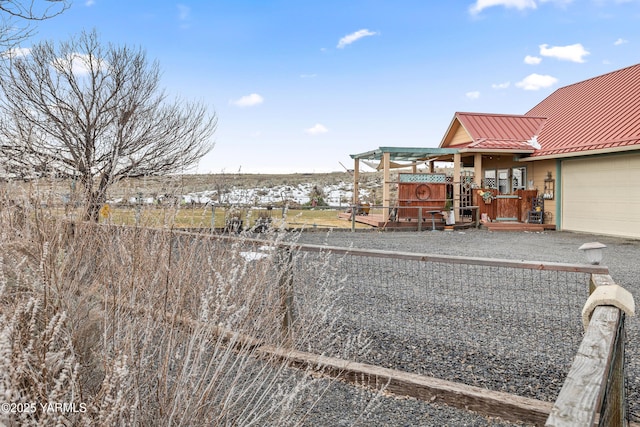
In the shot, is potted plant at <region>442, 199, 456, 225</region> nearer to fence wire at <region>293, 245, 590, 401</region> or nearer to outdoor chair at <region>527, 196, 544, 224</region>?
outdoor chair at <region>527, 196, 544, 224</region>

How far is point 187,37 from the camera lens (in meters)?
15.4

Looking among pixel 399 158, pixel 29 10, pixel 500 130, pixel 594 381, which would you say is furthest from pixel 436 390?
pixel 500 130

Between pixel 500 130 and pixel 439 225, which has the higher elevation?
pixel 500 130

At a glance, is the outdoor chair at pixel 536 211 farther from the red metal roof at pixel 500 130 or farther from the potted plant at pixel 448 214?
the potted plant at pixel 448 214

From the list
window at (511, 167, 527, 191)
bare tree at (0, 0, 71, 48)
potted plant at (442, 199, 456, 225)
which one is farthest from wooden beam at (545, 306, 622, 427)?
window at (511, 167, 527, 191)

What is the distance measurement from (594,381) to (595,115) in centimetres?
1843

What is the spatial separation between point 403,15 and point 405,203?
758 cm

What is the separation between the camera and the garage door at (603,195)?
42.9ft

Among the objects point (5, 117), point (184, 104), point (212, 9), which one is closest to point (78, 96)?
point (5, 117)

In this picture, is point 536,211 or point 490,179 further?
point 490,179

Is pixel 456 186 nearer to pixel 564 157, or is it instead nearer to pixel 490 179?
pixel 564 157

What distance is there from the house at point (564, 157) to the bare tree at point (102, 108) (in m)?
7.03

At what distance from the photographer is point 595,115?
16.3m

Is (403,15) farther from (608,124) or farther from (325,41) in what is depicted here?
(608,124)
